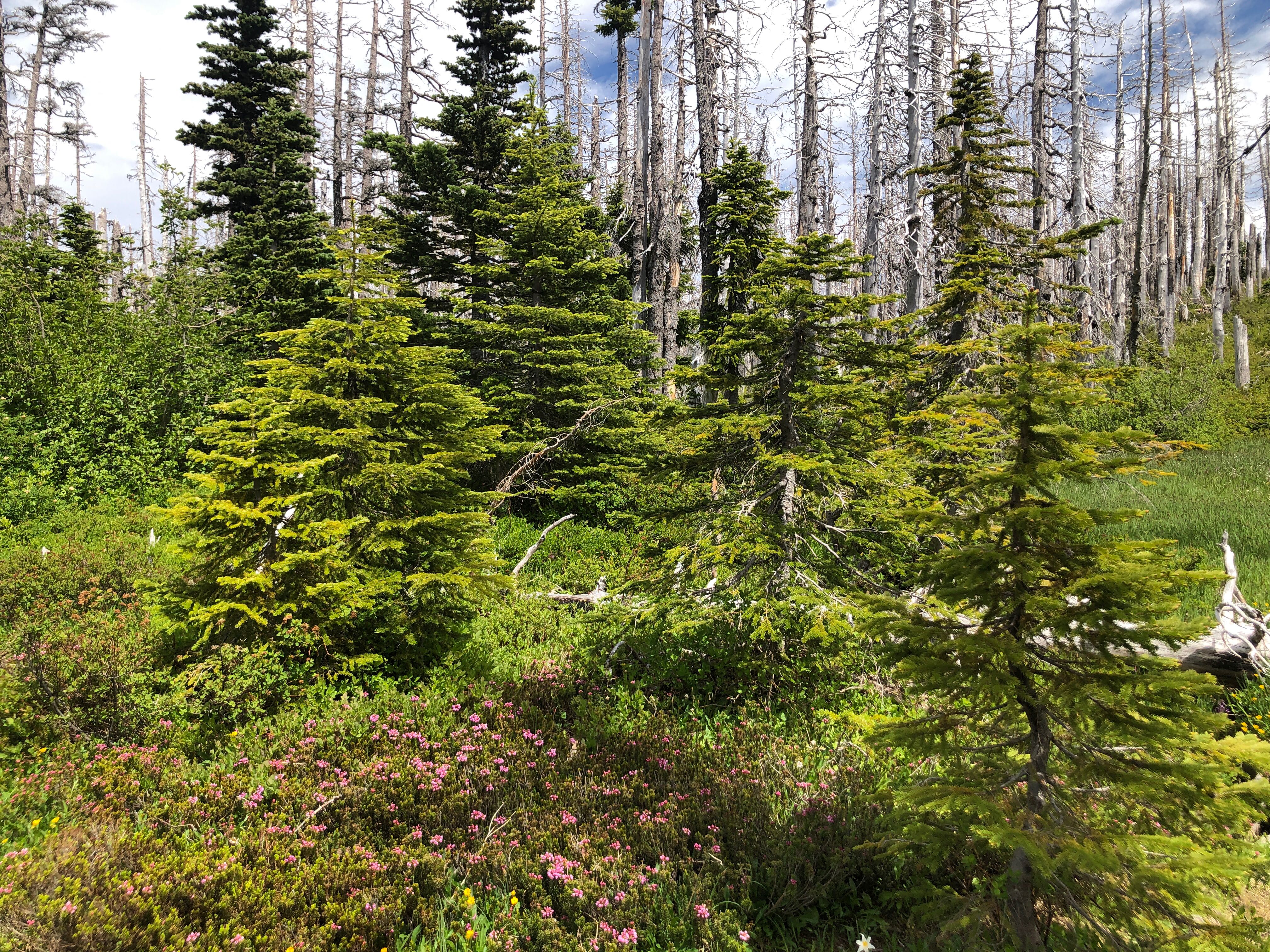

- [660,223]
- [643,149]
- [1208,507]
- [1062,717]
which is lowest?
[1062,717]

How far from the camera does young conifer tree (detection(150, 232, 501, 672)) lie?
4.91m

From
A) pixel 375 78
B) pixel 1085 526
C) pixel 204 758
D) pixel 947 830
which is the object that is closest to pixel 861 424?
pixel 1085 526

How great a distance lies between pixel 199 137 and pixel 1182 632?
2357cm

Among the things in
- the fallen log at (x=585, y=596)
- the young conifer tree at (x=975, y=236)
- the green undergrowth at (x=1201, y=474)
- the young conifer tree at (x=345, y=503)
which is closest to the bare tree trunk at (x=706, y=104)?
the young conifer tree at (x=975, y=236)

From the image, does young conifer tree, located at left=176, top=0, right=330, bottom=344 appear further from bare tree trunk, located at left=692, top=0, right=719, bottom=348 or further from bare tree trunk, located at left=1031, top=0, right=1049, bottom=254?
bare tree trunk, located at left=1031, top=0, right=1049, bottom=254

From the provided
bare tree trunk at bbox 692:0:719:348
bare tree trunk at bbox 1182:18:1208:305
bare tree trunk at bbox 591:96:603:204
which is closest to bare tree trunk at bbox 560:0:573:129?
bare tree trunk at bbox 591:96:603:204

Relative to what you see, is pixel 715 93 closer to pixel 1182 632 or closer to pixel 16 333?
pixel 1182 632

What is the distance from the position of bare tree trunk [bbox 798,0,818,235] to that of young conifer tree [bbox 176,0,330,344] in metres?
10.8

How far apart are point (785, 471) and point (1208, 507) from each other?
9953 mm

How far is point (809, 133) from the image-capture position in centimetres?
1164

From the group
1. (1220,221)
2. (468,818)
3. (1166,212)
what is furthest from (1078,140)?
(1166,212)

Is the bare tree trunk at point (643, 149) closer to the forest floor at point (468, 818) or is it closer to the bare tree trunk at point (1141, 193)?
the forest floor at point (468, 818)

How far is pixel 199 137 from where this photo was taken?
17453 millimetres

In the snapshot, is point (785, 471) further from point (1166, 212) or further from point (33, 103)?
point (1166, 212)
